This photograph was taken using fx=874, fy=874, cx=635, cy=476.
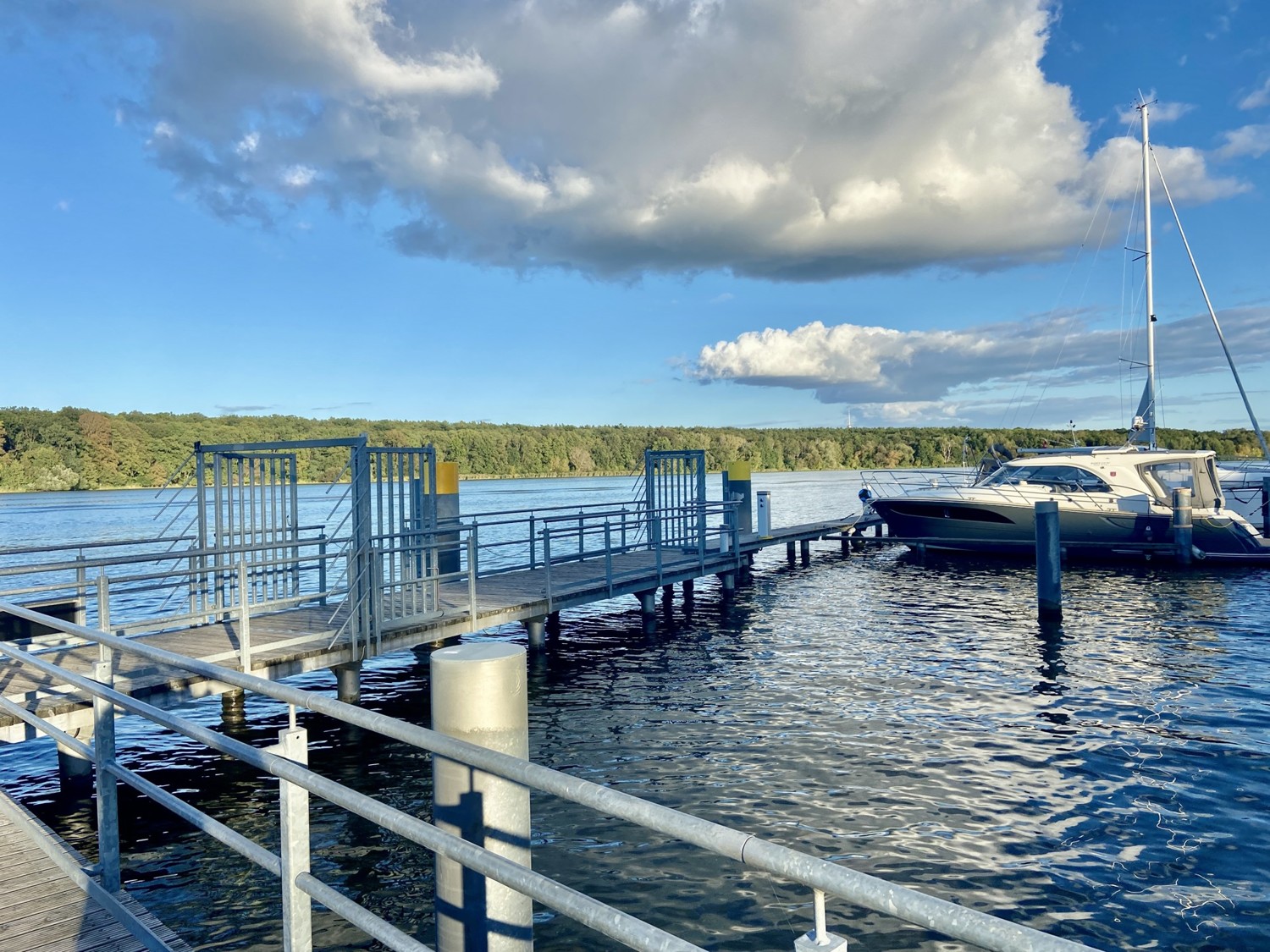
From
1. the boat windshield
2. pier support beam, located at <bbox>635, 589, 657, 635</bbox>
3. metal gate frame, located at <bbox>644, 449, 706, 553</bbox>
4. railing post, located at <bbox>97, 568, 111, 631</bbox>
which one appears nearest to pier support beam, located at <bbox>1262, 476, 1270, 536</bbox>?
the boat windshield

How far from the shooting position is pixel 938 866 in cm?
646

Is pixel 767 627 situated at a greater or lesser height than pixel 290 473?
lesser

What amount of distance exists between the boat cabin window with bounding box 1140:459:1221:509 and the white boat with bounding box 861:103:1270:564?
0.08 feet

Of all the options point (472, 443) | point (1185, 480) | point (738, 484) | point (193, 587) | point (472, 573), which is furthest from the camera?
point (472, 443)

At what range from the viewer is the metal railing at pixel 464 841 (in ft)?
4.52

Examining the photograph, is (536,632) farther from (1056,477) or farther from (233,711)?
(1056,477)

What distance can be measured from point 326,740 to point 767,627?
8794 millimetres

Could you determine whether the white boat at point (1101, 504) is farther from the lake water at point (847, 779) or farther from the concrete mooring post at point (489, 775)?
the concrete mooring post at point (489, 775)

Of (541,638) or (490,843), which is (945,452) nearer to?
(541,638)

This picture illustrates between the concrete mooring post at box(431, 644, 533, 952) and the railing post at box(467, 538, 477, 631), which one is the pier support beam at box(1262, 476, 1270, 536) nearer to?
the railing post at box(467, 538, 477, 631)

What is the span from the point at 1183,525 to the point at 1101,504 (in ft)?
6.72

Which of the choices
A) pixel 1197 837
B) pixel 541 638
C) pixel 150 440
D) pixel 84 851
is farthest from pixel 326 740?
pixel 150 440

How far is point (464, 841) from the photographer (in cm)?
202

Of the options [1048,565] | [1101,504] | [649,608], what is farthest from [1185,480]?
[649,608]
